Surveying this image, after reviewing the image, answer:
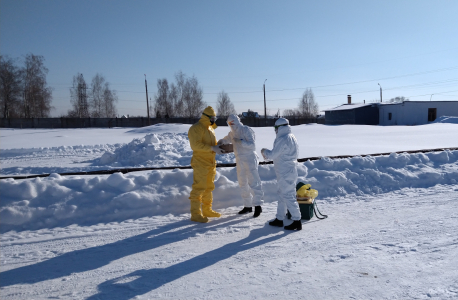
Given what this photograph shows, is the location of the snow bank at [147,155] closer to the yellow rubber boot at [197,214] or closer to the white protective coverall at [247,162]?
the white protective coverall at [247,162]

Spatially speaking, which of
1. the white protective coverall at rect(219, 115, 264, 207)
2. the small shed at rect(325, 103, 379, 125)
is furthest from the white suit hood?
the small shed at rect(325, 103, 379, 125)

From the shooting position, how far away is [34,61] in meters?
43.6

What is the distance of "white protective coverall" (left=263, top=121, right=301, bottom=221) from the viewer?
5023 mm

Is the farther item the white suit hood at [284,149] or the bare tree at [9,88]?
the bare tree at [9,88]

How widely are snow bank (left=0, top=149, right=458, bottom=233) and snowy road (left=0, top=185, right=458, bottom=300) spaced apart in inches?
12.7

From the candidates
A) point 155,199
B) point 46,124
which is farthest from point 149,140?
point 46,124

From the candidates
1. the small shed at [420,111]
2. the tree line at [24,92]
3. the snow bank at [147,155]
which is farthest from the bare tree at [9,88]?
the small shed at [420,111]

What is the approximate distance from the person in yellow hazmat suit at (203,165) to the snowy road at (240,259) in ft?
0.97

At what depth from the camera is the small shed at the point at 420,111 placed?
3725 centimetres

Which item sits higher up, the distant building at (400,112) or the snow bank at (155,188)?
the distant building at (400,112)

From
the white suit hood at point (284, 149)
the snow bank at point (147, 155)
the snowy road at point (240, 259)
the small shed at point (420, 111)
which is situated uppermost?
the small shed at point (420, 111)

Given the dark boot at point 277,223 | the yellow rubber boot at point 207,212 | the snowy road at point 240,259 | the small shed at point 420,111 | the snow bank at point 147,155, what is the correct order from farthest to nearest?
the small shed at point 420,111, the snow bank at point 147,155, the yellow rubber boot at point 207,212, the dark boot at point 277,223, the snowy road at point 240,259

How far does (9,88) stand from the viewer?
1624 inches

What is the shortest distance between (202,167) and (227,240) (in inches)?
56.7
